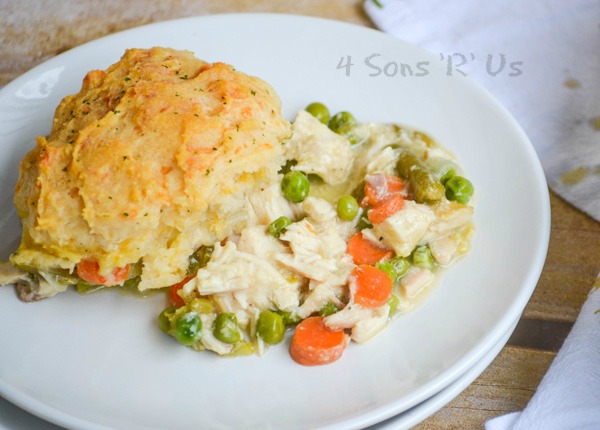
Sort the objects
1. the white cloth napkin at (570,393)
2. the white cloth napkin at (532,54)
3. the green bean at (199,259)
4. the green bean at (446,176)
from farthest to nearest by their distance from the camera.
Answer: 1. the white cloth napkin at (532,54)
2. the green bean at (446,176)
3. the green bean at (199,259)
4. the white cloth napkin at (570,393)

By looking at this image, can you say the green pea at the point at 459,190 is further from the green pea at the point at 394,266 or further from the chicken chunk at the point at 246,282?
the chicken chunk at the point at 246,282

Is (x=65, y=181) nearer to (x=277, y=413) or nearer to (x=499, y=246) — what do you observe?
(x=277, y=413)

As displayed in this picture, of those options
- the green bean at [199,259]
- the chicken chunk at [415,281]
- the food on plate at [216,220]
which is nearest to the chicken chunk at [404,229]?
the food on plate at [216,220]

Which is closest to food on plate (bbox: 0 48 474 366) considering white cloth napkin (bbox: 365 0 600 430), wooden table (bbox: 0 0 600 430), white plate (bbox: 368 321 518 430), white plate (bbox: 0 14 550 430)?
white plate (bbox: 0 14 550 430)

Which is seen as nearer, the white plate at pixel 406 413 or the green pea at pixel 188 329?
the white plate at pixel 406 413

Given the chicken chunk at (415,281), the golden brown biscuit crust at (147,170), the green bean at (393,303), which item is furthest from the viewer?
the chicken chunk at (415,281)

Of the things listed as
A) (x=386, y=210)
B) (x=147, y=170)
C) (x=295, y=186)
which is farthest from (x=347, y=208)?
(x=147, y=170)

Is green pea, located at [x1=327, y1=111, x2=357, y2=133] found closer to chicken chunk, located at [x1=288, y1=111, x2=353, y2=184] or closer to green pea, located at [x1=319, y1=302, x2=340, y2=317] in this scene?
chicken chunk, located at [x1=288, y1=111, x2=353, y2=184]
